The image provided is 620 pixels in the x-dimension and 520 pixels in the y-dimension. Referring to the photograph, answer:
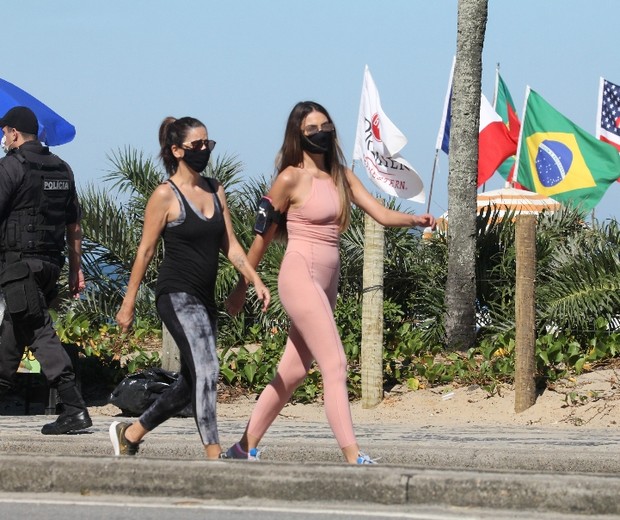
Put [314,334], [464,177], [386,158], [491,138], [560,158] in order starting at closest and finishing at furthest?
1. [314,334]
2. [386,158]
3. [464,177]
4. [560,158]
5. [491,138]

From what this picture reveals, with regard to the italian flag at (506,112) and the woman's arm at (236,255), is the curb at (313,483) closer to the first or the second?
the woman's arm at (236,255)

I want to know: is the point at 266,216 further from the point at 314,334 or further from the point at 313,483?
the point at 313,483

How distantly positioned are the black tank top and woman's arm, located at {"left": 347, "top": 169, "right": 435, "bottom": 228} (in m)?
0.78

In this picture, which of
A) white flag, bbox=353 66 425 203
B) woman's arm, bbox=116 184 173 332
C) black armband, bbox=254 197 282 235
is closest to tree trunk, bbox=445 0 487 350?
white flag, bbox=353 66 425 203

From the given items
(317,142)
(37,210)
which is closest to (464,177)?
(37,210)

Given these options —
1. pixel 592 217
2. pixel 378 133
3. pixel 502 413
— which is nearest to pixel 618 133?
pixel 592 217

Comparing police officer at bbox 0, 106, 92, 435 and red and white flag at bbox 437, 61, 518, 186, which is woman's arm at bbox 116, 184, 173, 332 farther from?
red and white flag at bbox 437, 61, 518, 186

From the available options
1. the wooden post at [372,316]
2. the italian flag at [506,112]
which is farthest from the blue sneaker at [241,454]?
the italian flag at [506,112]

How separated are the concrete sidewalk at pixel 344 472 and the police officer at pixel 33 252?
413mm

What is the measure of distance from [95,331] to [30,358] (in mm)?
1680

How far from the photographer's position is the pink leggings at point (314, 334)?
22.0ft

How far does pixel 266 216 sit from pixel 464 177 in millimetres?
5764

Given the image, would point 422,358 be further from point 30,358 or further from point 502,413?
point 30,358

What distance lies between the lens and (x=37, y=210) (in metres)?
8.29
